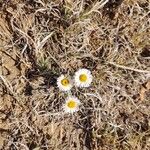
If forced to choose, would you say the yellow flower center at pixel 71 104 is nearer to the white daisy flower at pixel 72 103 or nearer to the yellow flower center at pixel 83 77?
the white daisy flower at pixel 72 103

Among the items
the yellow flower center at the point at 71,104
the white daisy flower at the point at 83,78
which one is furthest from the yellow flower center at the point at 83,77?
the yellow flower center at the point at 71,104

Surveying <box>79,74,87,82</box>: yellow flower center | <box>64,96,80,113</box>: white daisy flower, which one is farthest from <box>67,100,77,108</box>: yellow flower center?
<box>79,74,87,82</box>: yellow flower center

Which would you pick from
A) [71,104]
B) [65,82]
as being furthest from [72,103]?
[65,82]

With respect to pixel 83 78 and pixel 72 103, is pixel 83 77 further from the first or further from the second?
pixel 72 103

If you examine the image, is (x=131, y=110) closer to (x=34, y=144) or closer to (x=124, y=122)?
(x=124, y=122)

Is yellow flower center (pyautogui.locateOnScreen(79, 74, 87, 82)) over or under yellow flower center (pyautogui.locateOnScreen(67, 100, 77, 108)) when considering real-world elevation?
over

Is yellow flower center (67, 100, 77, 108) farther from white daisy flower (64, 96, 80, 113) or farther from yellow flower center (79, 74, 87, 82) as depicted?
yellow flower center (79, 74, 87, 82)

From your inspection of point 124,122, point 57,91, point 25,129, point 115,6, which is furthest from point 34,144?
point 115,6
